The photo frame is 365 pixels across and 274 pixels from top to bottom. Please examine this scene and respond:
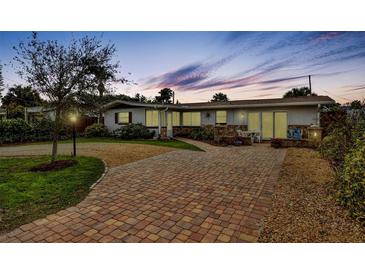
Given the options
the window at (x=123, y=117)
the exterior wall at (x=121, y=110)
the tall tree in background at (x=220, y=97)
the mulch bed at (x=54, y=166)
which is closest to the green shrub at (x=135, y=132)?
the exterior wall at (x=121, y=110)

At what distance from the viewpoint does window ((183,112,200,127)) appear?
703 inches

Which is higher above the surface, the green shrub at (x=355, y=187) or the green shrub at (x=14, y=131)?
the green shrub at (x=14, y=131)

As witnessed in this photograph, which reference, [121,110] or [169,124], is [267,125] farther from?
[121,110]

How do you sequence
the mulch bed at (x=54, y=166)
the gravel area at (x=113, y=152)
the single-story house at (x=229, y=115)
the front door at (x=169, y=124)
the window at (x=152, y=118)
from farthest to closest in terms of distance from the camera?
the front door at (x=169, y=124)
the window at (x=152, y=118)
the single-story house at (x=229, y=115)
the gravel area at (x=113, y=152)
the mulch bed at (x=54, y=166)

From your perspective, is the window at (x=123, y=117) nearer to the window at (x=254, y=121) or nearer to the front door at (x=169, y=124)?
the front door at (x=169, y=124)

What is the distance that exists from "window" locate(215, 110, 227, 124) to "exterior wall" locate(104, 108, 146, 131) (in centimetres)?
579

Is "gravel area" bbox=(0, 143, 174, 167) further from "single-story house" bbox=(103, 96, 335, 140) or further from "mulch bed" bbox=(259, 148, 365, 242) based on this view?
"single-story house" bbox=(103, 96, 335, 140)

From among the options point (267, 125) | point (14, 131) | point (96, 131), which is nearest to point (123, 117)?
point (96, 131)

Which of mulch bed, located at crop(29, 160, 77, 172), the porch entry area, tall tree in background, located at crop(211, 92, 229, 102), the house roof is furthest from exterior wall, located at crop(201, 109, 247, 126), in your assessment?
tall tree in background, located at crop(211, 92, 229, 102)

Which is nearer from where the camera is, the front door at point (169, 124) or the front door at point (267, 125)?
the front door at point (267, 125)

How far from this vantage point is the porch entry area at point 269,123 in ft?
47.5

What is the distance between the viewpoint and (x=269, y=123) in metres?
14.9

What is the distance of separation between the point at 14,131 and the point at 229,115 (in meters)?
15.0
